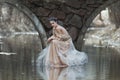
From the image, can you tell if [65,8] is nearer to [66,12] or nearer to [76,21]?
[66,12]

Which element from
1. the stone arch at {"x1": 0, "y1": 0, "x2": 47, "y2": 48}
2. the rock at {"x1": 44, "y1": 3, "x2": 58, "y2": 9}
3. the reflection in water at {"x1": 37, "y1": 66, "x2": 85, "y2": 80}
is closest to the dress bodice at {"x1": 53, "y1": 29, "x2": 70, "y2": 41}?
the reflection in water at {"x1": 37, "y1": 66, "x2": 85, "y2": 80}

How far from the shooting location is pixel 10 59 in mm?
20422

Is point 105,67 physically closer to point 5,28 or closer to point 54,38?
point 54,38

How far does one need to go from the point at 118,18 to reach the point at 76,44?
556 inches

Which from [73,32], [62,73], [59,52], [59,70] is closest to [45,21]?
[73,32]

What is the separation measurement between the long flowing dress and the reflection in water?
0.44m

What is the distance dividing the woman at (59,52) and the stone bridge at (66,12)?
201 centimetres

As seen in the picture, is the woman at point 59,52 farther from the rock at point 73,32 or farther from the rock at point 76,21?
the rock at point 76,21

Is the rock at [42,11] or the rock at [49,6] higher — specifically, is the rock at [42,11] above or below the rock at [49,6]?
below

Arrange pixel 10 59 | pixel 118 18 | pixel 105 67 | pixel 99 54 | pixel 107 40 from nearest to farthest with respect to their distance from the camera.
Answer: pixel 105 67
pixel 10 59
pixel 99 54
pixel 107 40
pixel 118 18

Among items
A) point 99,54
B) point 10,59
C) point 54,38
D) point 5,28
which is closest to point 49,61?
point 54,38

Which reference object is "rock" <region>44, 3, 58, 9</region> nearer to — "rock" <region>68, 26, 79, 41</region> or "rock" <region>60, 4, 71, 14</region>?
"rock" <region>60, 4, 71, 14</region>

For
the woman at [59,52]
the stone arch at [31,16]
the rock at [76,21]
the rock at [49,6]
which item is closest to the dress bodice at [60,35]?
the woman at [59,52]

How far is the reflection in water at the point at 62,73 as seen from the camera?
1525cm
